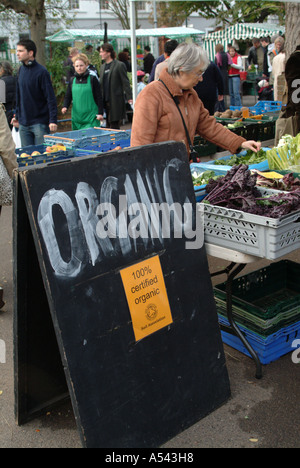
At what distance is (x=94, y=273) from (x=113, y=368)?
495mm

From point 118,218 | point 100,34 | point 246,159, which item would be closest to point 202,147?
point 246,159

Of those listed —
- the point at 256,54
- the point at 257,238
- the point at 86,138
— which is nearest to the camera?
the point at 257,238

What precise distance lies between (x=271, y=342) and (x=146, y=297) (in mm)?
1266

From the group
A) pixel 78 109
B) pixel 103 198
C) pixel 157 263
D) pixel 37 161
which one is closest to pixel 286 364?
pixel 157 263

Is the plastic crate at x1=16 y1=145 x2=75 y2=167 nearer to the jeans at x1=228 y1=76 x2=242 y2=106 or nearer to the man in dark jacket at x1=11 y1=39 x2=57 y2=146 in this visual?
the man in dark jacket at x1=11 y1=39 x2=57 y2=146

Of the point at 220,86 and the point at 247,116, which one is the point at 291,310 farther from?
the point at 220,86

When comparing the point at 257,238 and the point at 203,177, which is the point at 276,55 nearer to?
the point at 203,177

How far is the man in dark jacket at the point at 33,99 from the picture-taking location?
7.59 m

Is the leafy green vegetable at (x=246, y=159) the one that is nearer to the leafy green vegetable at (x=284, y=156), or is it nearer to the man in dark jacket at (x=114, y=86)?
the leafy green vegetable at (x=284, y=156)

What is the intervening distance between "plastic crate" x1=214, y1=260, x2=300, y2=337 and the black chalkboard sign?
551 mm

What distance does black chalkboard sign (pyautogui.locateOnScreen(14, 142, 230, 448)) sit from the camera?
250cm

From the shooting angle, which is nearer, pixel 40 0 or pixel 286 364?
pixel 286 364

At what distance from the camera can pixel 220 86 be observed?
1071 cm

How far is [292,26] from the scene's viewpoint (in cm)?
862
